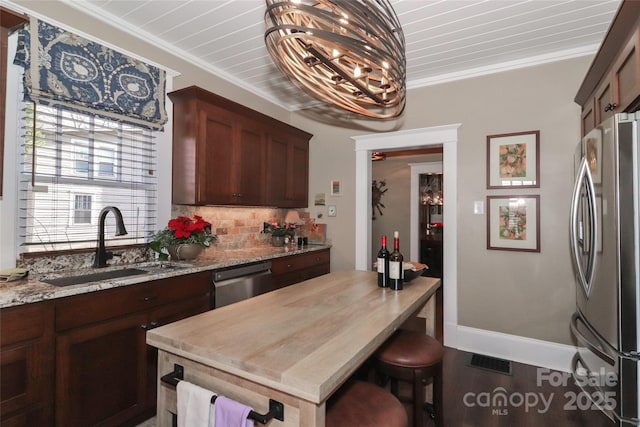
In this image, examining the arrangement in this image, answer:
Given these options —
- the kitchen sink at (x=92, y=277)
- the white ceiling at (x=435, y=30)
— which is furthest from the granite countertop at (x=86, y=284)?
the white ceiling at (x=435, y=30)

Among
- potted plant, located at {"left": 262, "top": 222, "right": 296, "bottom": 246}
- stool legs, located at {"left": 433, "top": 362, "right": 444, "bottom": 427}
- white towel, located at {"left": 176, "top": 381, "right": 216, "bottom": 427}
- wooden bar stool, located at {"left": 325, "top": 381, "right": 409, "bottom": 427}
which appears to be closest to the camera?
white towel, located at {"left": 176, "top": 381, "right": 216, "bottom": 427}

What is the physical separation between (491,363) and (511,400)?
0.59m

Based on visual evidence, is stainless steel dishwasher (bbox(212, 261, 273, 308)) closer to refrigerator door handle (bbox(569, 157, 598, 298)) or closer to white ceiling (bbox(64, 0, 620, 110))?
white ceiling (bbox(64, 0, 620, 110))

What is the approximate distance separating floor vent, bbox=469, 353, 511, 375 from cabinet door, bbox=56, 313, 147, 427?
271 centimetres

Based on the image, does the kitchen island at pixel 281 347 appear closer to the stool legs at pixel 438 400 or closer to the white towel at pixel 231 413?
the white towel at pixel 231 413

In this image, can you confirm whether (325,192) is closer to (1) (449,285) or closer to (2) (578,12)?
(1) (449,285)

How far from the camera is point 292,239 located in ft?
13.7

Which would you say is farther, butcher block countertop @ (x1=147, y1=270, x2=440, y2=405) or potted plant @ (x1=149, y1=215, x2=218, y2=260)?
potted plant @ (x1=149, y1=215, x2=218, y2=260)

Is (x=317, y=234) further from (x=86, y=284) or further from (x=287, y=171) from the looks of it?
(x=86, y=284)

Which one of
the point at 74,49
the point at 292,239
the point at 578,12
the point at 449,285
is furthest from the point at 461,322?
the point at 74,49

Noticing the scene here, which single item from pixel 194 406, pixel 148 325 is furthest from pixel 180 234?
pixel 194 406

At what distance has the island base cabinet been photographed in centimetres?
92

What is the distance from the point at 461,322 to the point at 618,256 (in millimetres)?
1901

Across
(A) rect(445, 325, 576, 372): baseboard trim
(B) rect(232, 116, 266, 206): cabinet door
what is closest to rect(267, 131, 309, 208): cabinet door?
(B) rect(232, 116, 266, 206): cabinet door
